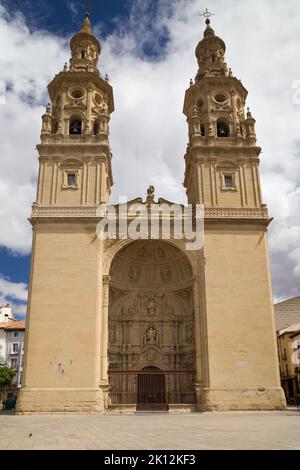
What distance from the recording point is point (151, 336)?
1079 inches

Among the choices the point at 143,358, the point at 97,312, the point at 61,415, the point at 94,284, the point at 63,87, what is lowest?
the point at 61,415

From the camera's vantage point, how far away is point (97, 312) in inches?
934

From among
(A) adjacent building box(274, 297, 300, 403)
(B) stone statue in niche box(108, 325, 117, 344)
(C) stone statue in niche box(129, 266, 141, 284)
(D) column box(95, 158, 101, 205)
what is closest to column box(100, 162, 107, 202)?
(D) column box(95, 158, 101, 205)

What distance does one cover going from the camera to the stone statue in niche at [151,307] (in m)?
28.0

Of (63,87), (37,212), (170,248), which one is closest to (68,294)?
(37,212)

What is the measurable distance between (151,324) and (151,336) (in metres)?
0.81

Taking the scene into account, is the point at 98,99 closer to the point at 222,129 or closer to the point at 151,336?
the point at 222,129

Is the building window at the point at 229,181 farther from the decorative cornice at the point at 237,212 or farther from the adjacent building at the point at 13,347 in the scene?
the adjacent building at the point at 13,347

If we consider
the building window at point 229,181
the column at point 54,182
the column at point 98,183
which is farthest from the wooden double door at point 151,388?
the building window at point 229,181

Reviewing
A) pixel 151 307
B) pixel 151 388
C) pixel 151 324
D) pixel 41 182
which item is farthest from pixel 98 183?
pixel 151 388

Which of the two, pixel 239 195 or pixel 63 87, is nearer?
pixel 239 195

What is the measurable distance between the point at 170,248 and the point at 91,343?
8.12 metres

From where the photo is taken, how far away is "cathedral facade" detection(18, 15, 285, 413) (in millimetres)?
22719
